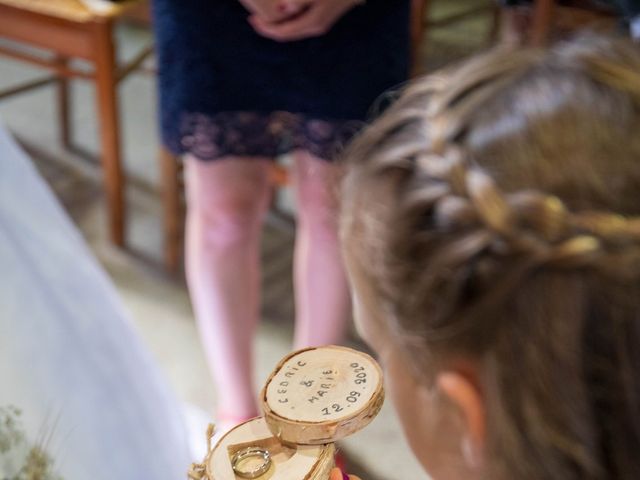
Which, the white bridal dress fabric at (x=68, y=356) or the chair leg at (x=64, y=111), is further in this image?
the chair leg at (x=64, y=111)

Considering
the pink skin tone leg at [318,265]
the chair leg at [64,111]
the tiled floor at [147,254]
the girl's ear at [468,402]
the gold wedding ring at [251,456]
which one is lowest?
the tiled floor at [147,254]

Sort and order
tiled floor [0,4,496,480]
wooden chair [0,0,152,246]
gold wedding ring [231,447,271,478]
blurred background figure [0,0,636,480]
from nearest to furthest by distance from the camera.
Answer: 1. gold wedding ring [231,447,271,478]
2. blurred background figure [0,0,636,480]
3. tiled floor [0,4,496,480]
4. wooden chair [0,0,152,246]

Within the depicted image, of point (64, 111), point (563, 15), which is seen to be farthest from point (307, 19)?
point (64, 111)

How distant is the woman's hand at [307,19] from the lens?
1.11 metres

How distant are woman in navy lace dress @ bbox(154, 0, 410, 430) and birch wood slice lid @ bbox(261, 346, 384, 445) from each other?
0.46 metres

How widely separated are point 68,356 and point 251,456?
0.23 metres

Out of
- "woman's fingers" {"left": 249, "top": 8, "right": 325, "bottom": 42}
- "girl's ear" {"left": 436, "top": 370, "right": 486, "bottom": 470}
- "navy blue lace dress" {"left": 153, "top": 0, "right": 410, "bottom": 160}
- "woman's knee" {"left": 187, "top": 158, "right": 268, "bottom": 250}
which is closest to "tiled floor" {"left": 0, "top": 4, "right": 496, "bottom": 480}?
"woman's knee" {"left": 187, "top": 158, "right": 268, "bottom": 250}

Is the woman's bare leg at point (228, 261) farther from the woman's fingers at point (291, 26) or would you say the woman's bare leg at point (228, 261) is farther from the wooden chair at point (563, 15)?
the wooden chair at point (563, 15)

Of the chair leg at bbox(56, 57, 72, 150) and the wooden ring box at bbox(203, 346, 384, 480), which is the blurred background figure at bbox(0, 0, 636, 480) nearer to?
the chair leg at bbox(56, 57, 72, 150)

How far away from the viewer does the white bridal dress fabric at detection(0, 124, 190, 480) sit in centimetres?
70

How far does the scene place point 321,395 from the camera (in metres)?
0.64

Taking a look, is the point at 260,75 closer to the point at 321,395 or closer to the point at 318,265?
the point at 318,265

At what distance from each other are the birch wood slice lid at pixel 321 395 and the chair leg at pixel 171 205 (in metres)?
1.14

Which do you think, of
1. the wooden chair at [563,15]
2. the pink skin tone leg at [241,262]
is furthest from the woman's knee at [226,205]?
the wooden chair at [563,15]
